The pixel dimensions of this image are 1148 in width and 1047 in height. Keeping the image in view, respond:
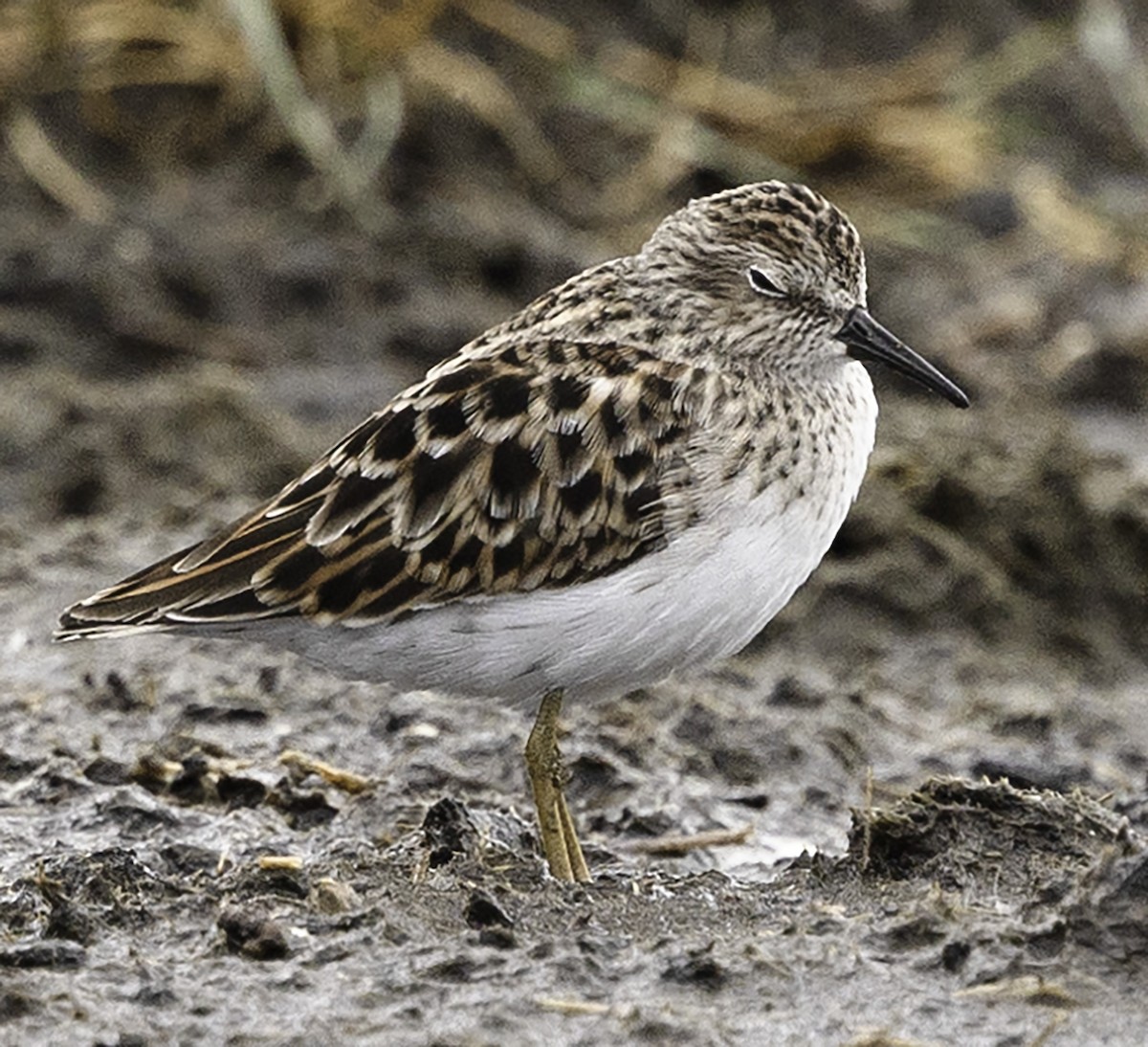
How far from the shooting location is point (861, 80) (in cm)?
1273

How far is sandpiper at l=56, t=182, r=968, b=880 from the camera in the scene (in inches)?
219

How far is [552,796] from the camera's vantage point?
19.2 feet

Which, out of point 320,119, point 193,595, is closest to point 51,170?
point 320,119

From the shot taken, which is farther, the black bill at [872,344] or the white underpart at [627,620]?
the black bill at [872,344]

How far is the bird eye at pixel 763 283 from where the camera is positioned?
237 inches

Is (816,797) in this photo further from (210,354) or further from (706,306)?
(210,354)

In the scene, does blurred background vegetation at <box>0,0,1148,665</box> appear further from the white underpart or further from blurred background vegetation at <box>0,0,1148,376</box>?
the white underpart

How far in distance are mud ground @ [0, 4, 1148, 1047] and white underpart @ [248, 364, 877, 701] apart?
360 mm

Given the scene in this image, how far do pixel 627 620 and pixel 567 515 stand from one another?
0.31 meters

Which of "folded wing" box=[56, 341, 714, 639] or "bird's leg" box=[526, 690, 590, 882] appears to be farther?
"bird's leg" box=[526, 690, 590, 882]

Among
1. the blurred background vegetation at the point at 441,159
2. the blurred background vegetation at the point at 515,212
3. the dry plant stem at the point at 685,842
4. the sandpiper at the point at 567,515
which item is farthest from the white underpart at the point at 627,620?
the blurred background vegetation at the point at 441,159

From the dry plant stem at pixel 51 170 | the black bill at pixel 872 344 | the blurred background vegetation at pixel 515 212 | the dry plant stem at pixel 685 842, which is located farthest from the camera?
the dry plant stem at pixel 51 170

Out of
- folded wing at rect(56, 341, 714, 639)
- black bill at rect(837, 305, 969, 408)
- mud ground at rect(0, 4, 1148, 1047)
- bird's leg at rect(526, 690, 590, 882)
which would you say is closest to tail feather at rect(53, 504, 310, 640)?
folded wing at rect(56, 341, 714, 639)

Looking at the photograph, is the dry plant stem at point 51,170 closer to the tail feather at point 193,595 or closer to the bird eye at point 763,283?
the tail feather at point 193,595
